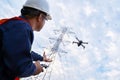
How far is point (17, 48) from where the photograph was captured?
11.2 ft

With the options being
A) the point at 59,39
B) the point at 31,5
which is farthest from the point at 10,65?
the point at 59,39

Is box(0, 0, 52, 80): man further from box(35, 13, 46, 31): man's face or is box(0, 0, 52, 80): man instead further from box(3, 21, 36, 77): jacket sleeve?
box(35, 13, 46, 31): man's face

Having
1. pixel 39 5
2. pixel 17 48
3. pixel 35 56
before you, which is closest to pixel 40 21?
pixel 39 5

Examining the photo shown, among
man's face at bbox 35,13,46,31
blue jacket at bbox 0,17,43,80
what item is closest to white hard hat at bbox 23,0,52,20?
man's face at bbox 35,13,46,31

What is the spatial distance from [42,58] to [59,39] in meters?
29.7

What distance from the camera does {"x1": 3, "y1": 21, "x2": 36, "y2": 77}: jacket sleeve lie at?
11.2 feet

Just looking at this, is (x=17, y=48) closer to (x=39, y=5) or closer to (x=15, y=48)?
(x=15, y=48)

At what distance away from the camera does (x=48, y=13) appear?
159 inches

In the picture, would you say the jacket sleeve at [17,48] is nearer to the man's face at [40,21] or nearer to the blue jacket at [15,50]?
the blue jacket at [15,50]

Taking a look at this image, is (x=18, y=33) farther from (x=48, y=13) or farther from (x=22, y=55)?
(x=48, y=13)

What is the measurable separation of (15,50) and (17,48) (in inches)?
1.3

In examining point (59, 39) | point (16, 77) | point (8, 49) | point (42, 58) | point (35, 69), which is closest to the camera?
point (8, 49)

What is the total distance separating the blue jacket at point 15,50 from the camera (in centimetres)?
341

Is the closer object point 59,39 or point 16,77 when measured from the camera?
point 16,77
